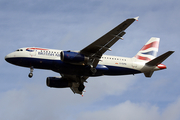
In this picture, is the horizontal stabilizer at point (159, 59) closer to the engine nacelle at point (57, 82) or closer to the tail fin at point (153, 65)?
the tail fin at point (153, 65)

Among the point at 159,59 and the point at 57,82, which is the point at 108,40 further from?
the point at 57,82

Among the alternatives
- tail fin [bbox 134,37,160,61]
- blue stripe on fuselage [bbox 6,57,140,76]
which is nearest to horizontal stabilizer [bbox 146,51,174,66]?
tail fin [bbox 134,37,160,61]

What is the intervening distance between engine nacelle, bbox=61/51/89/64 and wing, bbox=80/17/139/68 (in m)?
0.83

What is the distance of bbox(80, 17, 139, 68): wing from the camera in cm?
3819

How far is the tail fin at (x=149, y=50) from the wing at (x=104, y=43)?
8709 millimetres

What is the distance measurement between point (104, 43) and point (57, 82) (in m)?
13.5

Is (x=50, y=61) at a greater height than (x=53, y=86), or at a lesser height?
greater

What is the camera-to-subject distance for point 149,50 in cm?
5116

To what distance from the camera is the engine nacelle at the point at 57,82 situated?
50.8m

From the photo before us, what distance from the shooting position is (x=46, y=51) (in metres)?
42.8

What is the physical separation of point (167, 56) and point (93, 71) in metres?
10.6

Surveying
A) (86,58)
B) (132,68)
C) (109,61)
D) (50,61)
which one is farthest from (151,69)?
(50,61)

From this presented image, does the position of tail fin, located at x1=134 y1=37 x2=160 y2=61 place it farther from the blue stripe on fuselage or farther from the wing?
the wing

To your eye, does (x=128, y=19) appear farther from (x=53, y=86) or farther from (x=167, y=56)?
(x=53, y=86)
